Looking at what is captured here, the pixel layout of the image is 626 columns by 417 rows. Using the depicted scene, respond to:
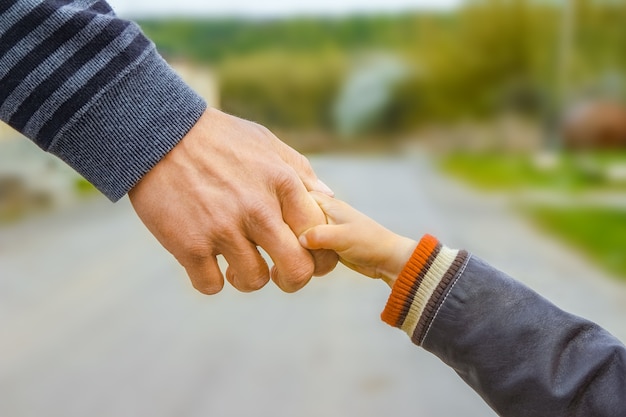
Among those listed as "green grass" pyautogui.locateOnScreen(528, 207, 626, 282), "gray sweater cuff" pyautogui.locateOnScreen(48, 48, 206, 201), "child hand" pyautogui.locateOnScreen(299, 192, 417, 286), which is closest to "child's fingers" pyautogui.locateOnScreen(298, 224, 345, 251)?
"child hand" pyautogui.locateOnScreen(299, 192, 417, 286)

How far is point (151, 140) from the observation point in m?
0.51

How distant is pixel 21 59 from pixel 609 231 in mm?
1623

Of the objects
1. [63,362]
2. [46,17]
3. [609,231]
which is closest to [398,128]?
[609,231]

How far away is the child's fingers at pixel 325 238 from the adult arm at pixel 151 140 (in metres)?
0.01

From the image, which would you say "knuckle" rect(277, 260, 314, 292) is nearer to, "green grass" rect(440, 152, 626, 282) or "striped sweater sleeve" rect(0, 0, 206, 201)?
"striped sweater sleeve" rect(0, 0, 206, 201)

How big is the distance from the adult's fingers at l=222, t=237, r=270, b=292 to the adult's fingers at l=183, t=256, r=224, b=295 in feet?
0.04

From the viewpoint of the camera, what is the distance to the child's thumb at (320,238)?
571mm

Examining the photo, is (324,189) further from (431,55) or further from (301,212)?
(431,55)

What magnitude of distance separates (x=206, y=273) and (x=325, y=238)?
0.11 m

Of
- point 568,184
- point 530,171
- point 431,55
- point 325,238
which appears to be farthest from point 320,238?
point 568,184

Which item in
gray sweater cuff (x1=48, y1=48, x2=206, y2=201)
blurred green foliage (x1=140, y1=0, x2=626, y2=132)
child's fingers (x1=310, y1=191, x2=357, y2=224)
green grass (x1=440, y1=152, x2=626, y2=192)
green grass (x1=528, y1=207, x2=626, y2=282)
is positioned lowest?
green grass (x1=528, y1=207, x2=626, y2=282)

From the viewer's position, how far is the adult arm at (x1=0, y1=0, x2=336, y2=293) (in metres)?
0.49

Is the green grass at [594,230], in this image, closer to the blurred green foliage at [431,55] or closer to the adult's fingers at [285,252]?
the blurred green foliage at [431,55]

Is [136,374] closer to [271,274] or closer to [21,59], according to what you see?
[271,274]
